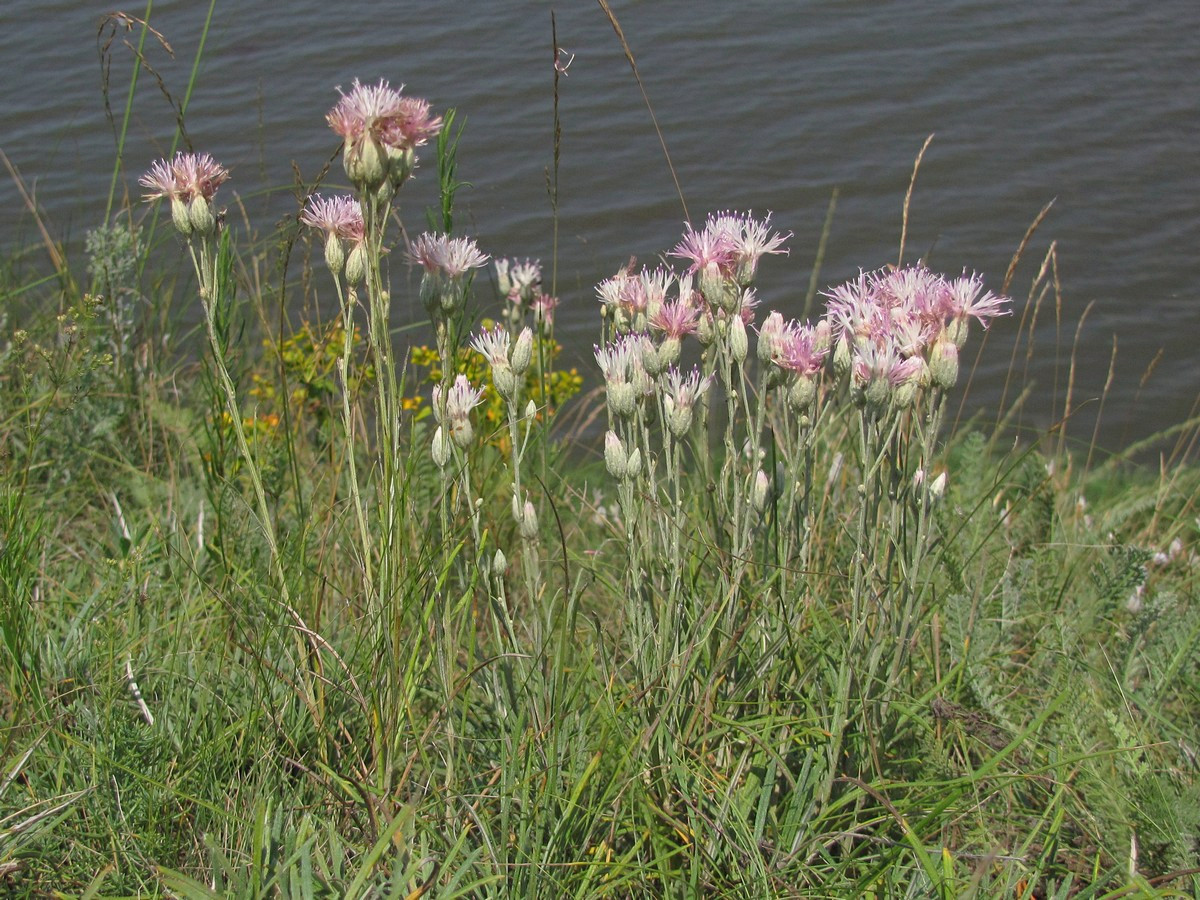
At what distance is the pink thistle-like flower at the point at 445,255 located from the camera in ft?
5.80

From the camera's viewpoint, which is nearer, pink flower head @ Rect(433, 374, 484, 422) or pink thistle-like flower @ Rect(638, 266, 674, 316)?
pink flower head @ Rect(433, 374, 484, 422)

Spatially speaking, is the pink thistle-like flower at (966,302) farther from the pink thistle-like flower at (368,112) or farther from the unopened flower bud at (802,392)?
the pink thistle-like flower at (368,112)

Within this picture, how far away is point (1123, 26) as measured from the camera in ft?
29.7

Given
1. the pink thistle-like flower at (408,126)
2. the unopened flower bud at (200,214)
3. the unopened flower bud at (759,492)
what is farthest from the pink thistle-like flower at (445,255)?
→ the unopened flower bud at (759,492)

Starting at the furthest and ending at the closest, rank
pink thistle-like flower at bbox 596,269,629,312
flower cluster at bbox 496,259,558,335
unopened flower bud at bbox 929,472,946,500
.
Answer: flower cluster at bbox 496,259,558,335
pink thistle-like flower at bbox 596,269,629,312
unopened flower bud at bbox 929,472,946,500

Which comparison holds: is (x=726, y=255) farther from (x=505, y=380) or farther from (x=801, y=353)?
(x=505, y=380)

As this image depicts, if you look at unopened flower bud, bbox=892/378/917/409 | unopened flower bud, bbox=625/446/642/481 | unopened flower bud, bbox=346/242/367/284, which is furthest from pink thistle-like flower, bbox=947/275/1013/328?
unopened flower bud, bbox=346/242/367/284

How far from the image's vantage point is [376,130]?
1497 mm

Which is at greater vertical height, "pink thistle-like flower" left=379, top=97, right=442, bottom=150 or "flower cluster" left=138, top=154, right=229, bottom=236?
"pink thistle-like flower" left=379, top=97, right=442, bottom=150

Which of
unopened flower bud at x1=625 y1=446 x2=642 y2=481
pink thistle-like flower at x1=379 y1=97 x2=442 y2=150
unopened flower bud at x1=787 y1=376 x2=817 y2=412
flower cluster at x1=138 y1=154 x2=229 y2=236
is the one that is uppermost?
pink thistle-like flower at x1=379 y1=97 x2=442 y2=150

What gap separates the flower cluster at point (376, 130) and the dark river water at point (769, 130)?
13.7 feet

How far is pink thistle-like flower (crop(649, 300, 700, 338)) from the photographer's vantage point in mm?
1944

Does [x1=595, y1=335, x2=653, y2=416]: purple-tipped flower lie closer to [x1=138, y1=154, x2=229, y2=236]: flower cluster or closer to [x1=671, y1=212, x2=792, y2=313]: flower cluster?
[x1=671, y1=212, x2=792, y2=313]: flower cluster

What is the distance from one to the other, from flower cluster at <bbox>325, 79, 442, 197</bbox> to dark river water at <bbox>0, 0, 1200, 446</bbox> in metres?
4.16
